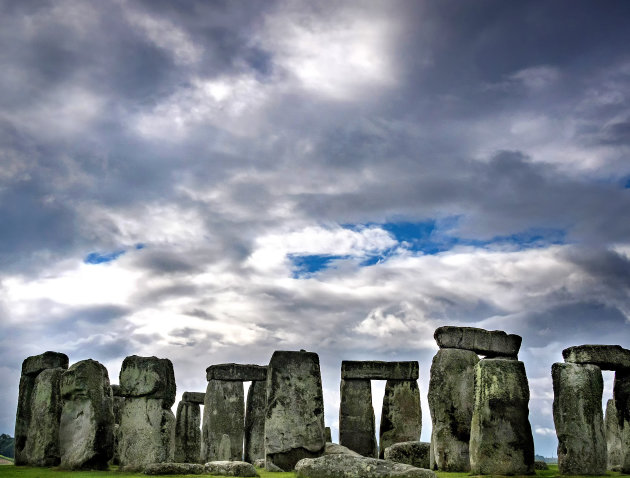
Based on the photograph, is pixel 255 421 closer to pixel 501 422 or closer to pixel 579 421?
pixel 501 422

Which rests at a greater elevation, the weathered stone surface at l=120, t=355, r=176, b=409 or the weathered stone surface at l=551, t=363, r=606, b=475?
the weathered stone surface at l=120, t=355, r=176, b=409

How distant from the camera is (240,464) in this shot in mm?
14812

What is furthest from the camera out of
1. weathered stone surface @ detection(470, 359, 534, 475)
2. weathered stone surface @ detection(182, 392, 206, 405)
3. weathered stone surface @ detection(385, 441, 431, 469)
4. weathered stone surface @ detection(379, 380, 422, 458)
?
weathered stone surface @ detection(182, 392, 206, 405)

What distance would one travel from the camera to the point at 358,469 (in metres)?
12.9

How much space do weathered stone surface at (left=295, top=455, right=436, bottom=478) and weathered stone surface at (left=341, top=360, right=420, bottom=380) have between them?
359 inches

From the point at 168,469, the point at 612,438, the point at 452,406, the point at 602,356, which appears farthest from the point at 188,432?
the point at 602,356

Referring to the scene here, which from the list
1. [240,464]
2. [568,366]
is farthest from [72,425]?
[568,366]

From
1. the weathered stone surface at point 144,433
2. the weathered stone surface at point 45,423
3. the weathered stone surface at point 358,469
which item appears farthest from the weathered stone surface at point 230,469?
the weathered stone surface at point 45,423

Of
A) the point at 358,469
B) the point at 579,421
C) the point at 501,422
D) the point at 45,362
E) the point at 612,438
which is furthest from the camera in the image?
the point at 612,438

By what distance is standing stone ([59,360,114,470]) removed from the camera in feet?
51.3

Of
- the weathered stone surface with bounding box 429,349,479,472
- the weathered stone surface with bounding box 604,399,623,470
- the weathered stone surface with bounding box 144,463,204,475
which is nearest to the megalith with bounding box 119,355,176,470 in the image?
the weathered stone surface with bounding box 144,463,204,475

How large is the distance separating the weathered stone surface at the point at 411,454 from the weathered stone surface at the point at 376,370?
5.13 m

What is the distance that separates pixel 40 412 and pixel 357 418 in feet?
30.4

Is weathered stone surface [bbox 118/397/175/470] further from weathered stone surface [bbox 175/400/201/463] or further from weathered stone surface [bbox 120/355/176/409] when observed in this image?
weathered stone surface [bbox 175/400/201/463]
